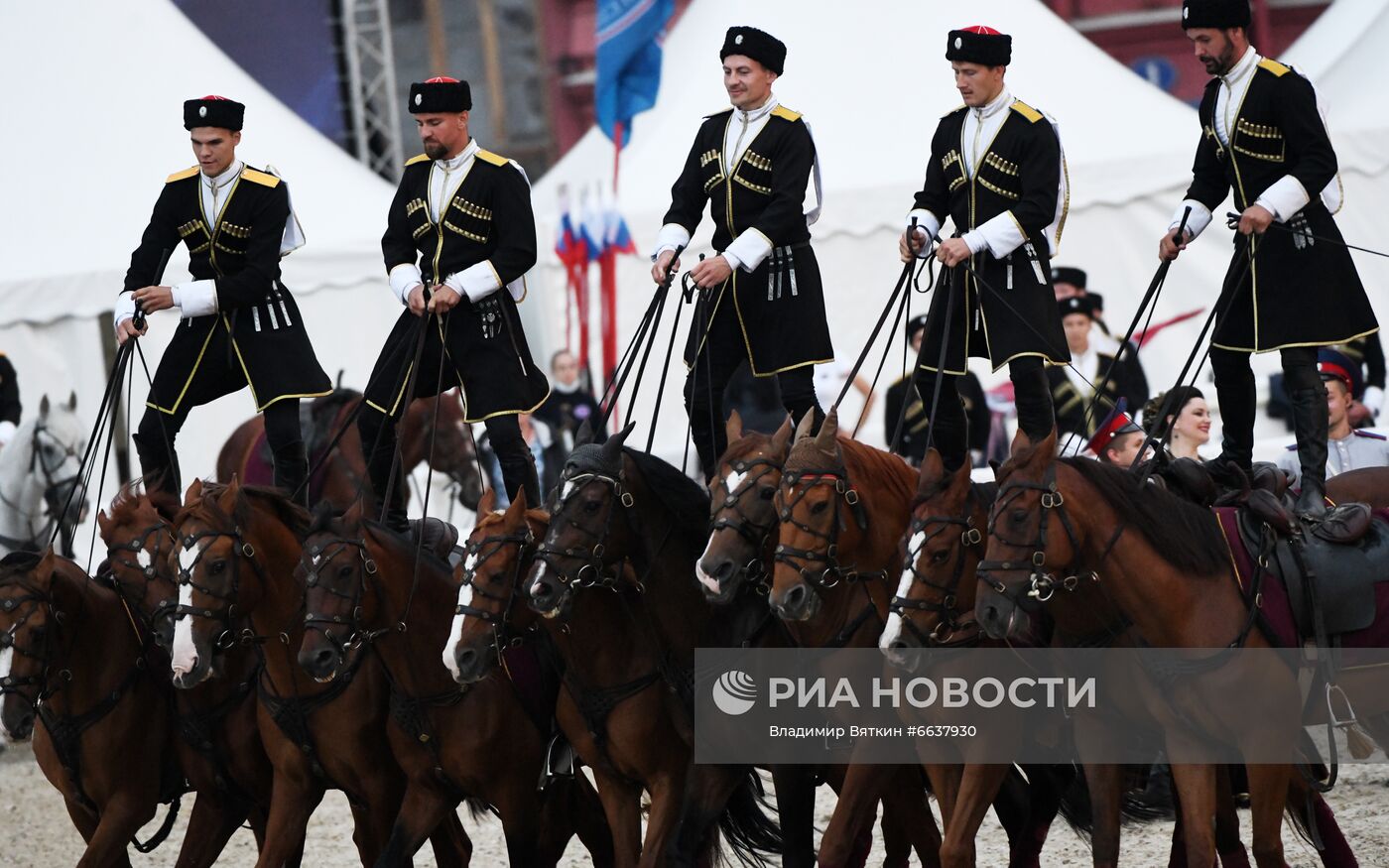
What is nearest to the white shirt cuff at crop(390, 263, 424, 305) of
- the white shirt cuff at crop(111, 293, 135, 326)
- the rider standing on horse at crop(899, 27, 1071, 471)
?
the white shirt cuff at crop(111, 293, 135, 326)

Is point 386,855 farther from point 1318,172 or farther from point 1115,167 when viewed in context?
point 1115,167

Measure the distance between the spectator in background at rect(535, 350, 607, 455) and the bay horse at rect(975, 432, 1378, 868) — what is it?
6103mm

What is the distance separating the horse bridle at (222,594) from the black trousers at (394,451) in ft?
1.85

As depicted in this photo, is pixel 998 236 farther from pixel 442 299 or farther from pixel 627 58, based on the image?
pixel 627 58

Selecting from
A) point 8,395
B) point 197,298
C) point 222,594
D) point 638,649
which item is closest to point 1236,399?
point 638,649

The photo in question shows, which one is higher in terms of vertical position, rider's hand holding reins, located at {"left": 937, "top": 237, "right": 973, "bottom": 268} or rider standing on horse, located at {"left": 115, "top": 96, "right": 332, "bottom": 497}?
rider's hand holding reins, located at {"left": 937, "top": 237, "right": 973, "bottom": 268}

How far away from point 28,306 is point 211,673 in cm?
632

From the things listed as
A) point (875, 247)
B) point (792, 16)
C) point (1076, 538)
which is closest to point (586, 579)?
point (1076, 538)

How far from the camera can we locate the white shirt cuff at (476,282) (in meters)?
6.71

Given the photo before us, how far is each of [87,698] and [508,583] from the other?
5.72ft

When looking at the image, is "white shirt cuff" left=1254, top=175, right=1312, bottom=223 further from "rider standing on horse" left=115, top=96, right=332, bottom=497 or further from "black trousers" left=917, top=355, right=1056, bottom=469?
"rider standing on horse" left=115, top=96, right=332, bottom=497

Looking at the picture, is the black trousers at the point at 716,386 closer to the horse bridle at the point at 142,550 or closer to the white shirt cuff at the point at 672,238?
the white shirt cuff at the point at 672,238

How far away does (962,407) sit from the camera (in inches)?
256

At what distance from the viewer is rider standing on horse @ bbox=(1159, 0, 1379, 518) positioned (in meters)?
6.16
